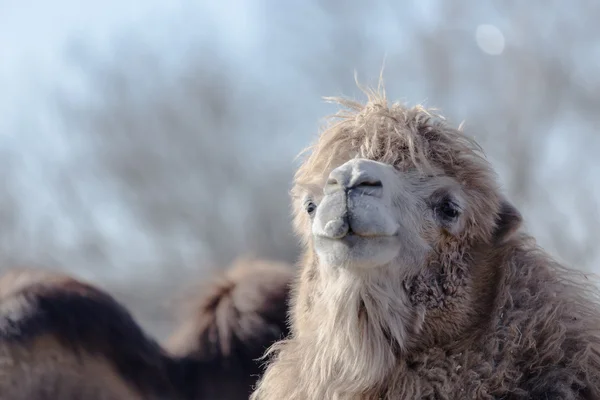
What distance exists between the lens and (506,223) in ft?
11.7

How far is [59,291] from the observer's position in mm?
5691

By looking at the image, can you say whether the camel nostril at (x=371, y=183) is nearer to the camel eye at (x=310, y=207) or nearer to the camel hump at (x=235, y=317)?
the camel eye at (x=310, y=207)

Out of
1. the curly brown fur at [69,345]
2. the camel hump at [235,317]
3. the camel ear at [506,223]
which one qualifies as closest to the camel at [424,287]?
the camel ear at [506,223]

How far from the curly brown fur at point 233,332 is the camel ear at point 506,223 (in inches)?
122

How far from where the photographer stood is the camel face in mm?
3078

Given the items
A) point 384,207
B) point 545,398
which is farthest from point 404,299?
point 545,398

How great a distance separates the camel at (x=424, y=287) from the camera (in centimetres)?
312

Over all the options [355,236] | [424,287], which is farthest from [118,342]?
[355,236]

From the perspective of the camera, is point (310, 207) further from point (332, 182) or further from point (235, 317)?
point (235, 317)

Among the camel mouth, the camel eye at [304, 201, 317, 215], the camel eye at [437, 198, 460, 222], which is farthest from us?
the camel eye at [304, 201, 317, 215]

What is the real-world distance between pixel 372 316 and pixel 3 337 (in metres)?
3.01

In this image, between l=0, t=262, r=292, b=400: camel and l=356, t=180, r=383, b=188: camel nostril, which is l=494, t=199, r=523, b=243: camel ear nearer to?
l=356, t=180, r=383, b=188: camel nostril

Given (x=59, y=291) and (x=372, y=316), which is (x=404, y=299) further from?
(x=59, y=291)

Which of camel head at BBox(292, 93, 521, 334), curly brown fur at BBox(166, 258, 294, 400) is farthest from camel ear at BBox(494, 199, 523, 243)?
curly brown fur at BBox(166, 258, 294, 400)
